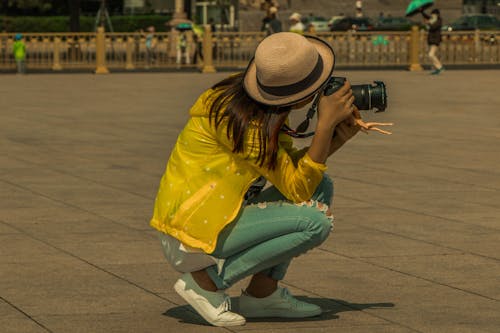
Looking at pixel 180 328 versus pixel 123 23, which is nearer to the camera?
pixel 180 328

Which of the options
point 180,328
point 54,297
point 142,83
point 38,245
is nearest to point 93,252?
point 38,245

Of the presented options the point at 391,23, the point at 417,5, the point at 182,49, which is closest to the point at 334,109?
the point at 182,49

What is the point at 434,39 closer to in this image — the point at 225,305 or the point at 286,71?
the point at 225,305

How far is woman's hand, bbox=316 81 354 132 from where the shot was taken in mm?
5812

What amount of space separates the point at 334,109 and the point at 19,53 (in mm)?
27868

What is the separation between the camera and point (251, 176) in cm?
600

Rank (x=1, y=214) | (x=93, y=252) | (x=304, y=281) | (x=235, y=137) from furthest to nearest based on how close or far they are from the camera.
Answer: (x=1, y=214), (x=93, y=252), (x=304, y=281), (x=235, y=137)

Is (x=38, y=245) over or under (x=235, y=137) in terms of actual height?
under

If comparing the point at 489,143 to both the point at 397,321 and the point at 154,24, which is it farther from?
the point at 154,24

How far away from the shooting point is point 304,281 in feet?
23.8

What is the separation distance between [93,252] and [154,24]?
2066 inches

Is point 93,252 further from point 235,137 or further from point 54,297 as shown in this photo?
point 235,137

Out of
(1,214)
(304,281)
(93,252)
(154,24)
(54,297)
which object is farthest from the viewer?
(154,24)

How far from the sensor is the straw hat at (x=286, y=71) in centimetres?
581
